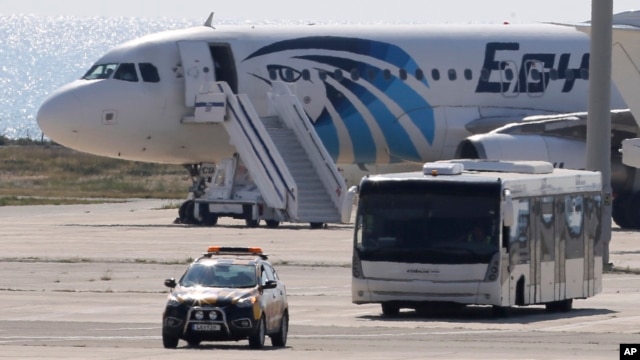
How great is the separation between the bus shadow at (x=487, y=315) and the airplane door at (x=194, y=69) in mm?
20071

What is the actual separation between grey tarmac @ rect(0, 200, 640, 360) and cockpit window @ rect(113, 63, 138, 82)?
4240 millimetres

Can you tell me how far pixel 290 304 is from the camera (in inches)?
1148

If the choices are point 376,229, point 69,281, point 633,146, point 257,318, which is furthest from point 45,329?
point 633,146

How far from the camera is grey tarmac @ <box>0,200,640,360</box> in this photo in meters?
21.8

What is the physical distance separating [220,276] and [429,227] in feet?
17.1

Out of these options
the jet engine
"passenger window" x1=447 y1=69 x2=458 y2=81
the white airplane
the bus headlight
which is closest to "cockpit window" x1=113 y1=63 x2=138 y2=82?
the white airplane

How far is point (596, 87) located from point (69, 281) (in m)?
12.8

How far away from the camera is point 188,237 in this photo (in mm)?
44344

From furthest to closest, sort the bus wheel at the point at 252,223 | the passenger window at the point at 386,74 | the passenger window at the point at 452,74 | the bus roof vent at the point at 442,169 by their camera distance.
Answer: the passenger window at the point at 452,74, the passenger window at the point at 386,74, the bus wheel at the point at 252,223, the bus roof vent at the point at 442,169

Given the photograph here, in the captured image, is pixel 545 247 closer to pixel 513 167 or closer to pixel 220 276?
pixel 513 167

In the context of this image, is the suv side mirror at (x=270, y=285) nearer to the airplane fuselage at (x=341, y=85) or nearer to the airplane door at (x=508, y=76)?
the airplane fuselage at (x=341, y=85)

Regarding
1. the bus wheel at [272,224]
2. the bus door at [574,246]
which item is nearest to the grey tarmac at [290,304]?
the bus door at [574,246]

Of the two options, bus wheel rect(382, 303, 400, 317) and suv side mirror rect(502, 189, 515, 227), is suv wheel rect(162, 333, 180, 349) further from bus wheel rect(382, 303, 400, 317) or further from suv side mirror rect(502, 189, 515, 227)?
suv side mirror rect(502, 189, 515, 227)

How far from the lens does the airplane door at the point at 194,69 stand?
48000 mm
